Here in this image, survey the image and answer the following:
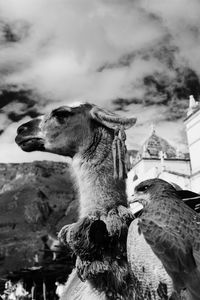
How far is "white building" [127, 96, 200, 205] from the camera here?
26.9 meters

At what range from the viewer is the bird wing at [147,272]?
240cm

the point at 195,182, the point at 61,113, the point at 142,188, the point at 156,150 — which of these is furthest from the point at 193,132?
the point at 142,188

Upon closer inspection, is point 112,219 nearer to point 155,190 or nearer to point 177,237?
point 155,190

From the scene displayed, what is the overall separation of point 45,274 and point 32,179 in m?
177

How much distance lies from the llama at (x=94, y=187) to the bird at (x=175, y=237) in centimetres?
59

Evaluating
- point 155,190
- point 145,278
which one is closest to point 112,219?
point 155,190

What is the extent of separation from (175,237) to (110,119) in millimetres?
1538

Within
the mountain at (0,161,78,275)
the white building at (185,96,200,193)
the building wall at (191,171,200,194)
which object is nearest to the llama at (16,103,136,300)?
the building wall at (191,171,200,194)

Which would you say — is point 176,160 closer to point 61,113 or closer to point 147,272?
point 61,113

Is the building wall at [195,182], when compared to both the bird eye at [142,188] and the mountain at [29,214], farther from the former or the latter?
the mountain at [29,214]

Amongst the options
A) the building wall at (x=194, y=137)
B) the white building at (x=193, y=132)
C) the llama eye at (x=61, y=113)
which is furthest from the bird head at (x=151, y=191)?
the building wall at (x=194, y=137)

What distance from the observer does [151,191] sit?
9.49 feet

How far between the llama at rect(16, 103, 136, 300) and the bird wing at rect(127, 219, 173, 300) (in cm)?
57

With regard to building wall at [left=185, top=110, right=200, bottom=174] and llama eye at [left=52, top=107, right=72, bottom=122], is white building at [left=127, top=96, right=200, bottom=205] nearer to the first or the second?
building wall at [left=185, top=110, right=200, bottom=174]
